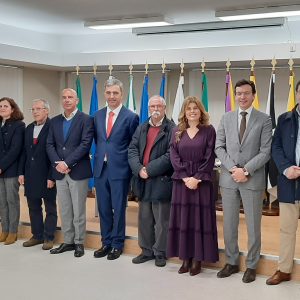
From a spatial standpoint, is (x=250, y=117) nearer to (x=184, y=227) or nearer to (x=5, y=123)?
(x=184, y=227)

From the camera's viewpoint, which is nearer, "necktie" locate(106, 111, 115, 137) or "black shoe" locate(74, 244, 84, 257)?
"necktie" locate(106, 111, 115, 137)

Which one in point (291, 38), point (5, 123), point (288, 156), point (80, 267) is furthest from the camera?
point (291, 38)

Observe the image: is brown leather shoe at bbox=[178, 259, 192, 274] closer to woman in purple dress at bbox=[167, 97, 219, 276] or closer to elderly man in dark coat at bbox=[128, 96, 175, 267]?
woman in purple dress at bbox=[167, 97, 219, 276]

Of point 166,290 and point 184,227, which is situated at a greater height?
point 184,227

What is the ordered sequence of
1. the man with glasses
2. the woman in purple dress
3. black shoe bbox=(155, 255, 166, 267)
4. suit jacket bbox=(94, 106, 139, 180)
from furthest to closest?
suit jacket bbox=(94, 106, 139, 180) → black shoe bbox=(155, 255, 166, 267) → the woman in purple dress → the man with glasses

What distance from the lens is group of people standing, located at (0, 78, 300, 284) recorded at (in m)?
3.68

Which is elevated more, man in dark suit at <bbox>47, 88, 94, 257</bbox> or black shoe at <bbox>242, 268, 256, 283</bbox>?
man in dark suit at <bbox>47, 88, 94, 257</bbox>

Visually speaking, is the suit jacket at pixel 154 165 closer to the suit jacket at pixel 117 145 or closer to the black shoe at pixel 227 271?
the suit jacket at pixel 117 145

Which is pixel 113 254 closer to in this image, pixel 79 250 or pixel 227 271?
pixel 79 250

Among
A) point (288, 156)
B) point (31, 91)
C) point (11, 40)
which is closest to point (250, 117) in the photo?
point (288, 156)

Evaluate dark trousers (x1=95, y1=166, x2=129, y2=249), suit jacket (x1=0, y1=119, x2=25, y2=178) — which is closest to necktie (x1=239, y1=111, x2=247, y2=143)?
dark trousers (x1=95, y1=166, x2=129, y2=249)

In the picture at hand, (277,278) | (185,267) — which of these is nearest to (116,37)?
(185,267)

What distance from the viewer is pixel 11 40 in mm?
7164

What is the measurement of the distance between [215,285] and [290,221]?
2.48ft
